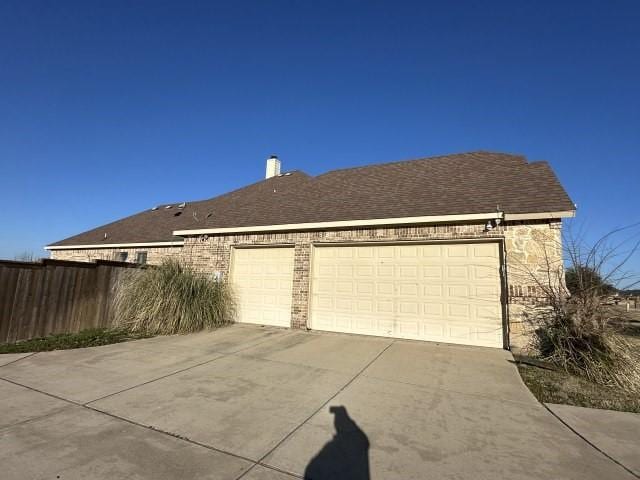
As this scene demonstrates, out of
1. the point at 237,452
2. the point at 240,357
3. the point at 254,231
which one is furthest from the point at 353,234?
the point at 237,452

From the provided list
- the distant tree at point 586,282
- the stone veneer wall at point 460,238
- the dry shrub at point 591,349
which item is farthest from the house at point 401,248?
the dry shrub at point 591,349

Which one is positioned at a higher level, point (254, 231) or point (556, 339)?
point (254, 231)

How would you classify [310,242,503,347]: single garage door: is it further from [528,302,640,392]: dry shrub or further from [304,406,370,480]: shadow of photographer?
[304,406,370,480]: shadow of photographer

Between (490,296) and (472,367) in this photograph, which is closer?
(472,367)

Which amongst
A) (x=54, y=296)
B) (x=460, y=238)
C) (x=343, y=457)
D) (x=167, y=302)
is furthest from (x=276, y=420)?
(x=54, y=296)

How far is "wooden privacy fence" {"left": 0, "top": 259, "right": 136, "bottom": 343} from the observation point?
22.7ft

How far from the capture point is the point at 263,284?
388 inches

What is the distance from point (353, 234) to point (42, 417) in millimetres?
6803

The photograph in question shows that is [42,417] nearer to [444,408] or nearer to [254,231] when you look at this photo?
[444,408]

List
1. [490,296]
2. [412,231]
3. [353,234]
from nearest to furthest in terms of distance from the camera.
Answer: [490,296] < [412,231] < [353,234]

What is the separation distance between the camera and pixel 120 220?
63.2 feet

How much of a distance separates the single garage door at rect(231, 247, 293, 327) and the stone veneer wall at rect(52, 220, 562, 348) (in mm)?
285

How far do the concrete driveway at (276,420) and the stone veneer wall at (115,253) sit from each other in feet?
24.9

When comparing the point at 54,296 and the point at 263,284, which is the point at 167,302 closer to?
the point at 54,296
